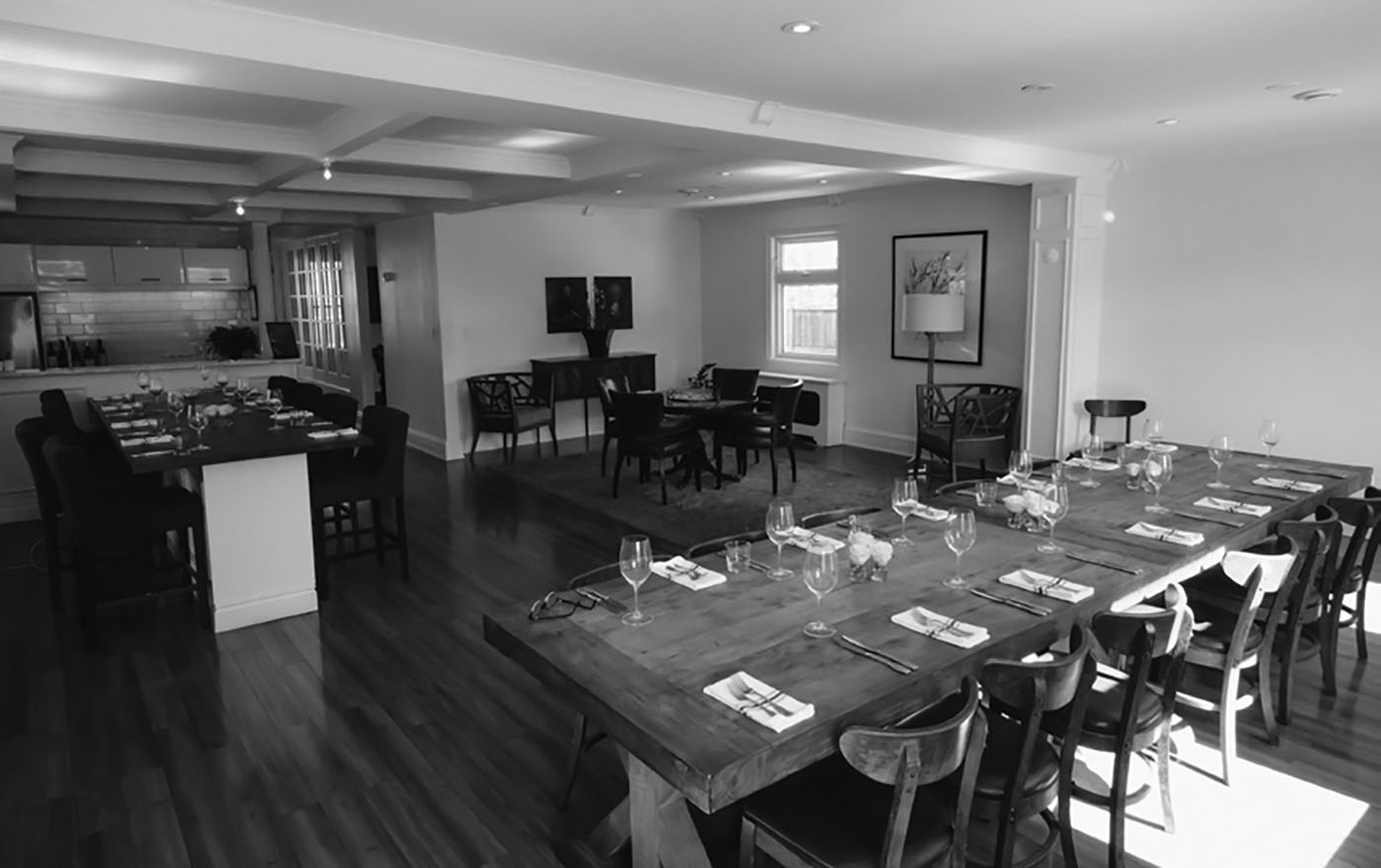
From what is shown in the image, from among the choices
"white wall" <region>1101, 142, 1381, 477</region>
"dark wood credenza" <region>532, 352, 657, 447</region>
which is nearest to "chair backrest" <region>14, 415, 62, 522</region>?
"dark wood credenza" <region>532, 352, 657, 447</region>

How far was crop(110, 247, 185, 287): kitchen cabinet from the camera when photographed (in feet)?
31.5

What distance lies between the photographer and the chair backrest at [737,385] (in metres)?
8.11

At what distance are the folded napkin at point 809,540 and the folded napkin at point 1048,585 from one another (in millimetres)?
542

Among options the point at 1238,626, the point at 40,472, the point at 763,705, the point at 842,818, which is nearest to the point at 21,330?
the point at 40,472

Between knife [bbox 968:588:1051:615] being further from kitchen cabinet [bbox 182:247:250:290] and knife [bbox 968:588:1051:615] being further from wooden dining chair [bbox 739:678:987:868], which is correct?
kitchen cabinet [bbox 182:247:250:290]

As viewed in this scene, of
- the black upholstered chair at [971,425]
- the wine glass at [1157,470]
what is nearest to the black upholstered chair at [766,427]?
the black upholstered chair at [971,425]

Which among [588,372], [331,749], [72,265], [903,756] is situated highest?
[72,265]

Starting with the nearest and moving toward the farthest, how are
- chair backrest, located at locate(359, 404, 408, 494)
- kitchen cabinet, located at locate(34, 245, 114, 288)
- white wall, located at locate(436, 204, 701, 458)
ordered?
chair backrest, located at locate(359, 404, 408, 494) < white wall, located at locate(436, 204, 701, 458) < kitchen cabinet, located at locate(34, 245, 114, 288)

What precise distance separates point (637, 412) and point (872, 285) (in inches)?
125

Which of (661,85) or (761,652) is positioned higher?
(661,85)

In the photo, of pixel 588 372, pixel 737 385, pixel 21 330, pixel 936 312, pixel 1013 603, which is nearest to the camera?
pixel 1013 603

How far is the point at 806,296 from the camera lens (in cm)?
951

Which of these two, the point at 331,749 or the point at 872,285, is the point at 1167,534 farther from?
the point at 872,285

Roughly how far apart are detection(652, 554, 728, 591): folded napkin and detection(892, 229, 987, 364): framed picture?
5.19m
